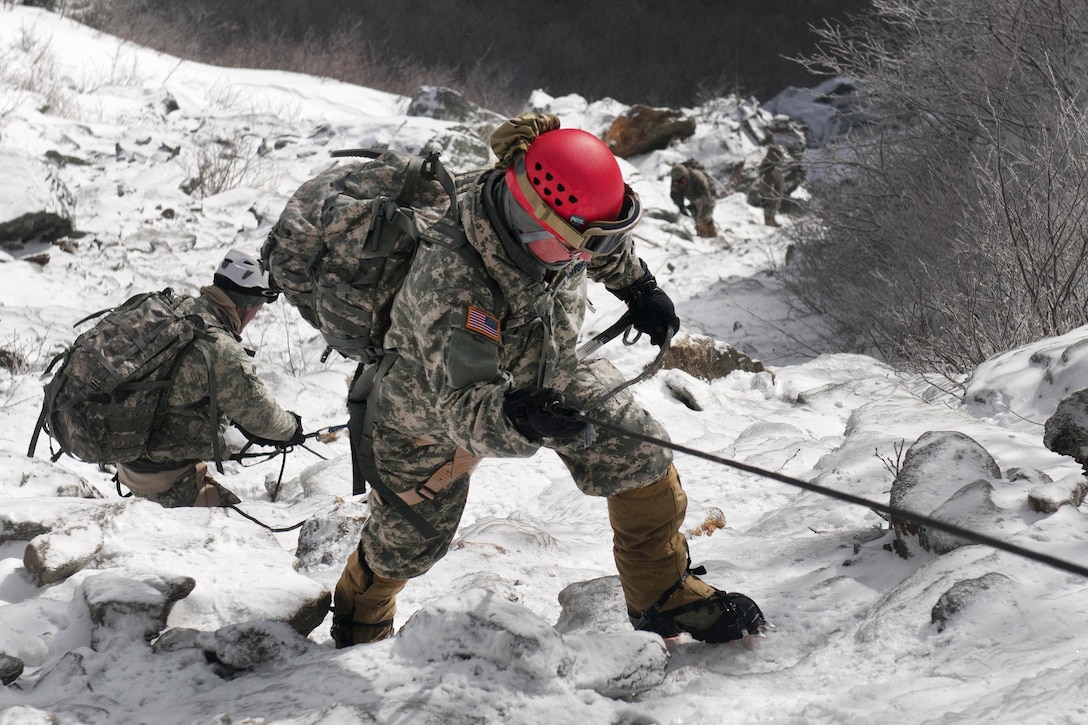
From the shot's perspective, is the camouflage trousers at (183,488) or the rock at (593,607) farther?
the camouflage trousers at (183,488)

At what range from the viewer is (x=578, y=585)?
2631 mm

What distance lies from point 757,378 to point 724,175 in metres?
8.80

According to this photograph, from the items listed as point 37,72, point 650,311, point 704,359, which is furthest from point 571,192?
point 37,72

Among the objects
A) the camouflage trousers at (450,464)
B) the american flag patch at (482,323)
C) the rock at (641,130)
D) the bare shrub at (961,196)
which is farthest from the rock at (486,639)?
the rock at (641,130)

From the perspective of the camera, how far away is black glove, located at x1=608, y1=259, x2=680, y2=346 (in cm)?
263

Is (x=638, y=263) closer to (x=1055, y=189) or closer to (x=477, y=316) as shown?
(x=477, y=316)

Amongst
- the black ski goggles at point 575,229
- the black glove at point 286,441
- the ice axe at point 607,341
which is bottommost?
the black glove at point 286,441

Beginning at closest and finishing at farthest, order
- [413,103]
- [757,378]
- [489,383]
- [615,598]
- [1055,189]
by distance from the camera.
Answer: [489,383] < [615,598] < [1055,189] < [757,378] < [413,103]

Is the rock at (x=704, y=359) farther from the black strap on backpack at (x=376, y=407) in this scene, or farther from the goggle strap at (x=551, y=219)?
the goggle strap at (x=551, y=219)

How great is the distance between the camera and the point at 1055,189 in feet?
15.2

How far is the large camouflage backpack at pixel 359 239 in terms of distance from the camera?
7.22 ft

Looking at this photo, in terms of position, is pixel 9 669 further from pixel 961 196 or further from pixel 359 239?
pixel 961 196

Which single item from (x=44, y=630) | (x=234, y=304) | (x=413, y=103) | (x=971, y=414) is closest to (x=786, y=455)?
(x=971, y=414)

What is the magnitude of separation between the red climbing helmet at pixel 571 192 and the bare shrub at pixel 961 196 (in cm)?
309
